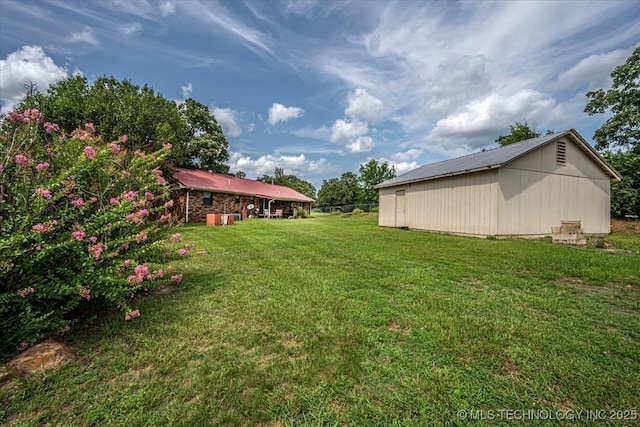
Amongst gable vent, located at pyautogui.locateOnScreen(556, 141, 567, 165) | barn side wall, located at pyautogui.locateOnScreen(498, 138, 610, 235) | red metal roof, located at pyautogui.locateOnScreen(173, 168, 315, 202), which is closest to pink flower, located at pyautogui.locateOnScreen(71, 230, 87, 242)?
barn side wall, located at pyautogui.locateOnScreen(498, 138, 610, 235)

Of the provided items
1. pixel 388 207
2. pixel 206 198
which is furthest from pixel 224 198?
pixel 388 207

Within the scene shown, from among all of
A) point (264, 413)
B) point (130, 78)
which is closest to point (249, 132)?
point (130, 78)

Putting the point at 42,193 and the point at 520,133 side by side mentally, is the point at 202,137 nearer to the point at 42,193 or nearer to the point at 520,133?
the point at 42,193

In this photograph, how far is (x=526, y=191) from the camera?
9094 mm

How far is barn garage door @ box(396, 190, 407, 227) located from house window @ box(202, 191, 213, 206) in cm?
1239

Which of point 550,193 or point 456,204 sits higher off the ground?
point 550,193

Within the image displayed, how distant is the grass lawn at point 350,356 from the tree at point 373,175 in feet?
114

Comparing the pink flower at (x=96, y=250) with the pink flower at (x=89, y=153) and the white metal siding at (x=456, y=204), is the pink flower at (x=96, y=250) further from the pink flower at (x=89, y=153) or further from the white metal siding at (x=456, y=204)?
the white metal siding at (x=456, y=204)

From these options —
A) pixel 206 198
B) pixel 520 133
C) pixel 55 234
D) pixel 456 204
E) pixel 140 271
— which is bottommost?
pixel 140 271

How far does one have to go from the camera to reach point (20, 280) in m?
1.95

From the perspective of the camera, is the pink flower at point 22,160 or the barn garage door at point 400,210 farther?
the barn garage door at point 400,210

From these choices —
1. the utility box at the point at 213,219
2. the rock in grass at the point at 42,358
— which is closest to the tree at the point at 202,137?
the utility box at the point at 213,219

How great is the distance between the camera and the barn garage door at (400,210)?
13.0m

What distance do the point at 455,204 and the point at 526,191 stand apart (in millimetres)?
2286
